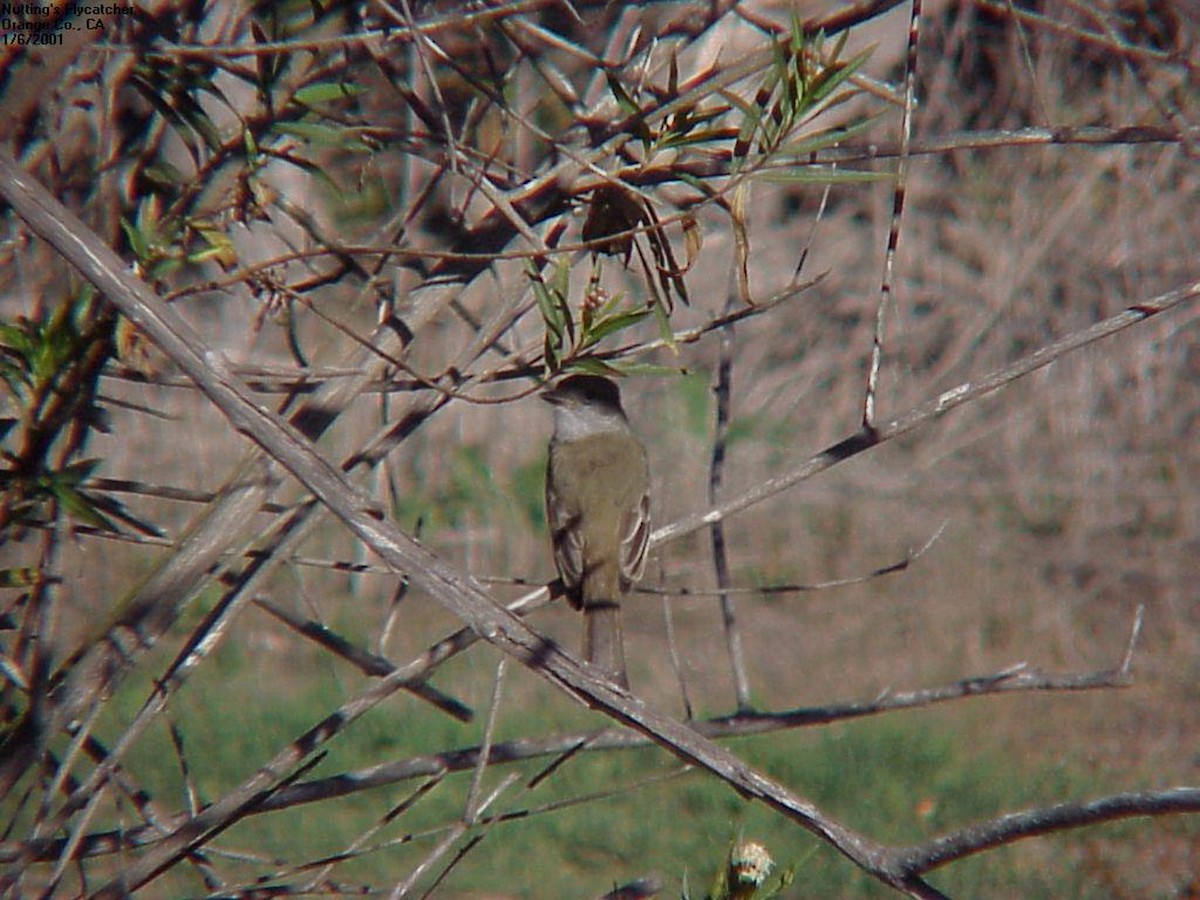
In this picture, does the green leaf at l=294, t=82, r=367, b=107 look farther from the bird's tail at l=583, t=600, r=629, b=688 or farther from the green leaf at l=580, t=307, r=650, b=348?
the bird's tail at l=583, t=600, r=629, b=688

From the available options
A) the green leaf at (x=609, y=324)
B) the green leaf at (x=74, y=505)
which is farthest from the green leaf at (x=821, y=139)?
the green leaf at (x=74, y=505)

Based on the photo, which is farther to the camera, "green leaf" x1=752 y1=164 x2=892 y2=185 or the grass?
the grass

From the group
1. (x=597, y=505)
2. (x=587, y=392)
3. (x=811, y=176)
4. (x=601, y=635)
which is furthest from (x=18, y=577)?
(x=587, y=392)

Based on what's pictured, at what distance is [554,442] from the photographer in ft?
19.9

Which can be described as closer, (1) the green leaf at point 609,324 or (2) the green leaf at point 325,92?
(1) the green leaf at point 609,324

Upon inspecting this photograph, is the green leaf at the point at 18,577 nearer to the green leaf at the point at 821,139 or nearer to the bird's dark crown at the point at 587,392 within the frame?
the green leaf at the point at 821,139

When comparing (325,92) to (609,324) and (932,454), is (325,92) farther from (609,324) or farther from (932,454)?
(932,454)

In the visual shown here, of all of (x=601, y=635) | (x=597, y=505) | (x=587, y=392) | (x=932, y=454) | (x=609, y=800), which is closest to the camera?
(x=601, y=635)

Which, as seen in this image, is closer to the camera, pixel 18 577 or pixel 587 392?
pixel 18 577

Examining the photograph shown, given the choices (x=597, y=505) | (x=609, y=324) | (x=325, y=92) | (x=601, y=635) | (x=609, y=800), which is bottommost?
(x=609, y=800)

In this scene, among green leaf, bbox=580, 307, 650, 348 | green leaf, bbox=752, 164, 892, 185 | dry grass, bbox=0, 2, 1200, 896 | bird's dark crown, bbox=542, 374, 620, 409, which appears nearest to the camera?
green leaf, bbox=752, 164, 892, 185

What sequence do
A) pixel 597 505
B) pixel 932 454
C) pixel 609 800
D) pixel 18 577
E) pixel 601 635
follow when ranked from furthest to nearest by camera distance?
pixel 932 454
pixel 609 800
pixel 597 505
pixel 601 635
pixel 18 577

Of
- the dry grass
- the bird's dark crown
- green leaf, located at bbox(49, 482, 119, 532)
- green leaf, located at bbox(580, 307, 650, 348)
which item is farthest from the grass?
green leaf, located at bbox(580, 307, 650, 348)

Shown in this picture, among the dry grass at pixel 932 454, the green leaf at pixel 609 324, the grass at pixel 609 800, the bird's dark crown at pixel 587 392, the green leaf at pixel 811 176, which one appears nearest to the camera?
the green leaf at pixel 811 176
